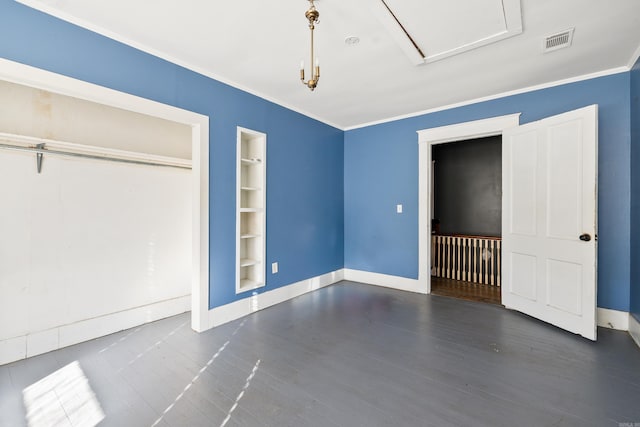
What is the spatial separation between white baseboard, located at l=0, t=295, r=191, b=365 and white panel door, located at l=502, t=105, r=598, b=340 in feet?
12.8

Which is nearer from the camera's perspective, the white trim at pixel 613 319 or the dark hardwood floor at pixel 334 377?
the dark hardwood floor at pixel 334 377

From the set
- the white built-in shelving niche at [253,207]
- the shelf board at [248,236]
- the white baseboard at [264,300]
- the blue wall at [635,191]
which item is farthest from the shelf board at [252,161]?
the blue wall at [635,191]

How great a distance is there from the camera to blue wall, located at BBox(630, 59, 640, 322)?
2656 millimetres

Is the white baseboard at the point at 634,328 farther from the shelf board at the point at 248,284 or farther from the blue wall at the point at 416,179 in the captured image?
the shelf board at the point at 248,284

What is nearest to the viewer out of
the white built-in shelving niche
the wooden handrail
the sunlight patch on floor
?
the sunlight patch on floor

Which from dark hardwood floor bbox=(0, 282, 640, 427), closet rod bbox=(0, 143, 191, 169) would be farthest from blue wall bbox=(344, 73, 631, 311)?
closet rod bbox=(0, 143, 191, 169)

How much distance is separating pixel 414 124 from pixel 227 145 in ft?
8.89

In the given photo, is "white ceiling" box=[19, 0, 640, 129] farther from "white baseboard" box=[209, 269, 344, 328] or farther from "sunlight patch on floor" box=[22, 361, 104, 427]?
"sunlight patch on floor" box=[22, 361, 104, 427]

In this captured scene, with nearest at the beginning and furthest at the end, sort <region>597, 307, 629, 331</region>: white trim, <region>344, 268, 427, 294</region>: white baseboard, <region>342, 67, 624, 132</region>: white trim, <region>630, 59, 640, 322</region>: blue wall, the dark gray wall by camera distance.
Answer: <region>630, 59, 640, 322</region>: blue wall → <region>597, 307, 629, 331</region>: white trim → <region>342, 67, 624, 132</region>: white trim → <region>344, 268, 427, 294</region>: white baseboard → the dark gray wall

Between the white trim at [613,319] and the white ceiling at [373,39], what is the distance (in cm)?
247

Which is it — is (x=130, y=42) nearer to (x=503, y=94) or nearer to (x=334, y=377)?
(x=334, y=377)

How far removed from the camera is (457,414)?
1.71 meters

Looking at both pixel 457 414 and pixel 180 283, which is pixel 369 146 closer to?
pixel 180 283

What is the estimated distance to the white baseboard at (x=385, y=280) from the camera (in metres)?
4.24
